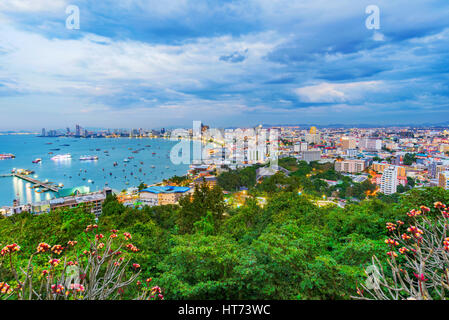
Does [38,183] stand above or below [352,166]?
below

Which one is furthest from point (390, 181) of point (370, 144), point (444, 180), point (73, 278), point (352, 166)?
point (370, 144)

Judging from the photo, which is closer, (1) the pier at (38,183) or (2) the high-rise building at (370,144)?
(1) the pier at (38,183)

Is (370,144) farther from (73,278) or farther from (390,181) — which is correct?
(73,278)

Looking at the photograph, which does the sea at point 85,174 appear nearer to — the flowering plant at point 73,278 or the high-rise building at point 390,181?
the high-rise building at point 390,181

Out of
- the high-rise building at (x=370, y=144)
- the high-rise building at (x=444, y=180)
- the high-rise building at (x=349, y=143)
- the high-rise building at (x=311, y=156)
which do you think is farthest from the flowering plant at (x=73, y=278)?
the high-rise building at (x=349, y=143)

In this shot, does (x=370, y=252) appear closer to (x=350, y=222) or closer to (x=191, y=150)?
(x=350, y=222)

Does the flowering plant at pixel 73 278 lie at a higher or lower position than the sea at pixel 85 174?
higher

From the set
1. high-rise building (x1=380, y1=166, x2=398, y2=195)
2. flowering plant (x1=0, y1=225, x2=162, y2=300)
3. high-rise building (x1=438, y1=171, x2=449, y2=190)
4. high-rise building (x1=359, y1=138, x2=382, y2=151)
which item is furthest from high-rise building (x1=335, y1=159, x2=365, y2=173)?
flowering plant (x1=0, y1=225, x2=162, y2=300)

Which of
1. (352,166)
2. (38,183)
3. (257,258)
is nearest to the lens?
(257,258)
